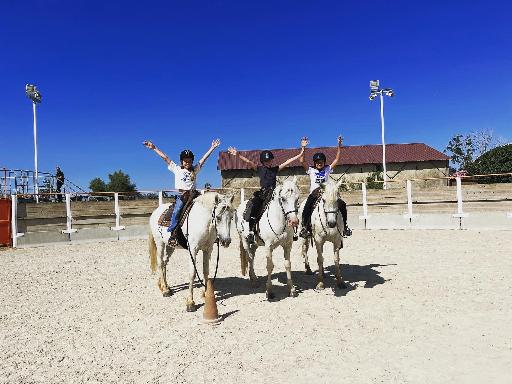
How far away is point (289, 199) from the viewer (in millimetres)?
6977

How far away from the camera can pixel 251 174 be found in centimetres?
5388

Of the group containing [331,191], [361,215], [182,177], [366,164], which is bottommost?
[361,215]

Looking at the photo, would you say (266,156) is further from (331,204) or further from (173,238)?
(173,238)

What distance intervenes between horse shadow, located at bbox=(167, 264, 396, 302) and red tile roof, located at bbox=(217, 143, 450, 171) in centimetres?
4335

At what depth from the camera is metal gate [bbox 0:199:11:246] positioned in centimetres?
1650

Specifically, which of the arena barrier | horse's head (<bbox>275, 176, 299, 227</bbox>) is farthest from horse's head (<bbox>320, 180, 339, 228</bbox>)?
the arena barrier

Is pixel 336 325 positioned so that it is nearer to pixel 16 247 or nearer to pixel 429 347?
pixel 429 347

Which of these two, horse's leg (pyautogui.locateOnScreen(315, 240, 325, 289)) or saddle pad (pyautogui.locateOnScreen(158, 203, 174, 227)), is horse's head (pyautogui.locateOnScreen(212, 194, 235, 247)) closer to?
saddle pad (pyautogui.locateOnScreen(158, 203, 174, 227))

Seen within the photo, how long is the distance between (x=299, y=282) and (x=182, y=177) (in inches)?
148

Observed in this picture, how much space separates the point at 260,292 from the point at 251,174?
46.1 metres

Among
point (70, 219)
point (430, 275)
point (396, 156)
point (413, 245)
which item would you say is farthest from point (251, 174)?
point (430, 275)

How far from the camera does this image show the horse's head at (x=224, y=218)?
6.56 meters

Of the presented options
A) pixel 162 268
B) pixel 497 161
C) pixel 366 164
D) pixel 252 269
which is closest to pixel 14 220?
pixel 162 268

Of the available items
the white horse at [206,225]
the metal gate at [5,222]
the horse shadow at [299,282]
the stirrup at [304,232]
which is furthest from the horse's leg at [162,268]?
the metal gate at [5,222]
